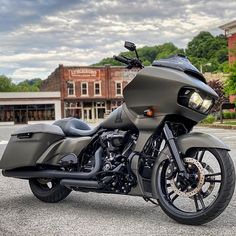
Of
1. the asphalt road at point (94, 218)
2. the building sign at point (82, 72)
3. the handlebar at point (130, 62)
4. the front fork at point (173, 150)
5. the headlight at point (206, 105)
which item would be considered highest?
the handlebar at point (130, 62)

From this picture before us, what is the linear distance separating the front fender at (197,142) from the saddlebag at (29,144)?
4.99 ft

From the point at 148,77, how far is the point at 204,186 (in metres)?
1.08

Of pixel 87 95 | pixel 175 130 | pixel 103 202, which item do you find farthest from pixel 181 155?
pixel 87 95

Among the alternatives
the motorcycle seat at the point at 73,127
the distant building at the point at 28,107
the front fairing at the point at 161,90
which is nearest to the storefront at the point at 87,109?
the distant building at the point at 28,107

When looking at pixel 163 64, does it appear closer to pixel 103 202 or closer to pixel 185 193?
pixel 185 193

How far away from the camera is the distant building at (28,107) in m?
61.8

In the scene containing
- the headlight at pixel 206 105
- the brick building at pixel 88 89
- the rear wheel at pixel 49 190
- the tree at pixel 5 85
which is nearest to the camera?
the headlight at pixel 206 105

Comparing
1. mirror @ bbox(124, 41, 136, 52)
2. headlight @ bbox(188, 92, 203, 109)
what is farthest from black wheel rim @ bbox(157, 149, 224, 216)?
mirror @ bbox(124, 41, 136, 52)

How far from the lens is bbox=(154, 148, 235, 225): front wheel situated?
12.7 feet

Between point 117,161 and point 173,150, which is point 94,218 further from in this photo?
point 173,150

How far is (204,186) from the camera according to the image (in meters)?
4.20

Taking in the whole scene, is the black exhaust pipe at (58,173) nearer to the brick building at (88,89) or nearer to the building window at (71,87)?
the brick building at (88,89)

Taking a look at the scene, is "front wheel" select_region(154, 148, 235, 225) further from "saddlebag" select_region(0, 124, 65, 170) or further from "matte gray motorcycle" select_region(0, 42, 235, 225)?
"saddlebag" select_region(0, 124, 65, 170)

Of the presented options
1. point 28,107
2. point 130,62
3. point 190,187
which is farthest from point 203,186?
point 28,107
